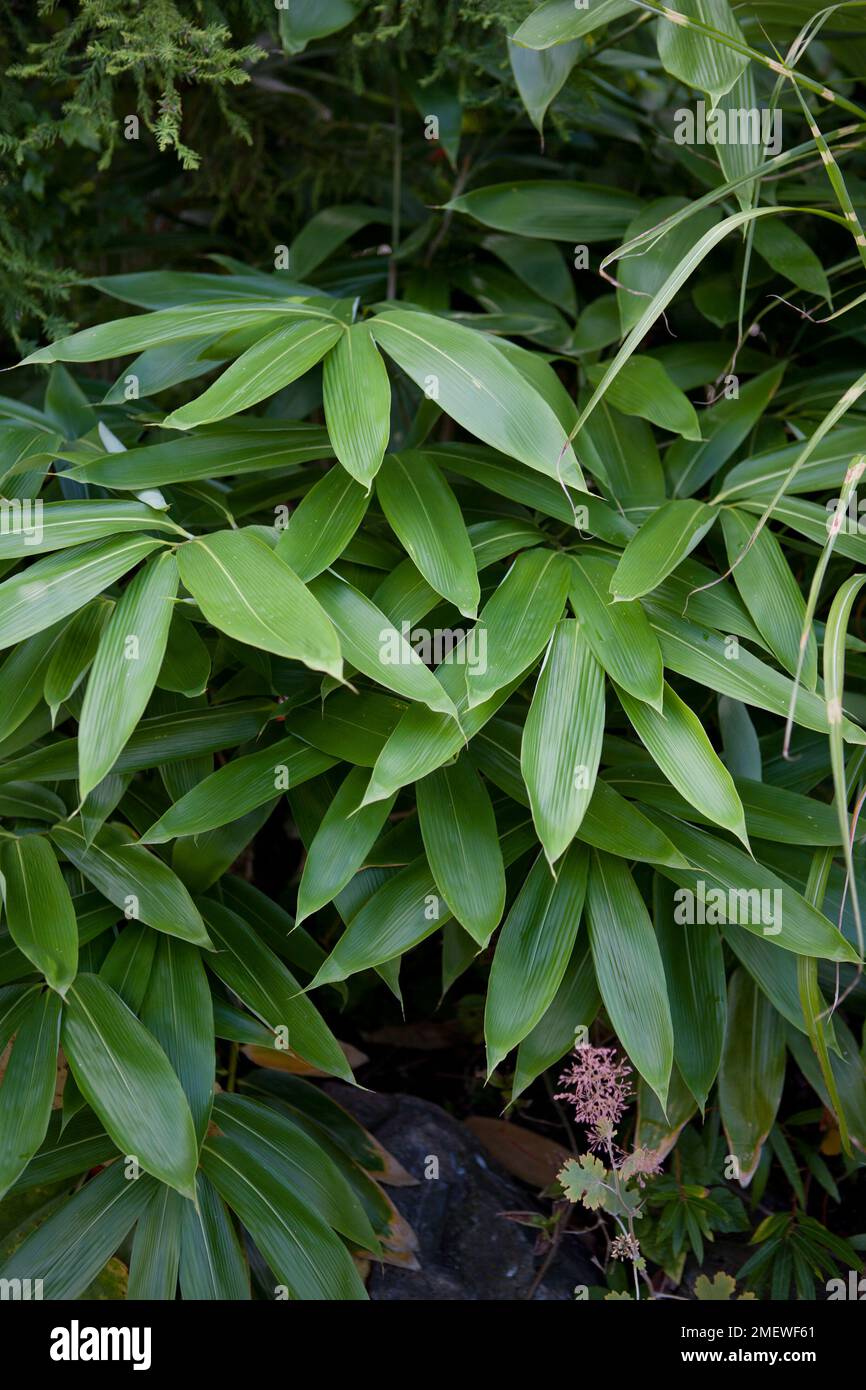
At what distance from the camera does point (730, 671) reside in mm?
912

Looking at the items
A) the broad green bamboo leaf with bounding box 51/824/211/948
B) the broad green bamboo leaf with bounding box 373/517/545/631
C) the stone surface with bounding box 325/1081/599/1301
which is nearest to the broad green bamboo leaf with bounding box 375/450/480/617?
the broad green bamboo leaf with bounding box 373/517/545/631

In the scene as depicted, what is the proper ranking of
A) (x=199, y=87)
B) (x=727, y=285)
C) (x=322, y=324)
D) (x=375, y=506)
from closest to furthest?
(x=322, y=324) → (x=375, y=506) → (x=727, y=285) → (x=199, y=87)

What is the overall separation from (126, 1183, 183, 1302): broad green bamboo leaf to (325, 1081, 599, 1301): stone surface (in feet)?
0.94

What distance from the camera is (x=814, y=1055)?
1.08 meters

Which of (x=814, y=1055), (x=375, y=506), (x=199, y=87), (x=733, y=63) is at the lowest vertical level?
(x=814, y=1055)

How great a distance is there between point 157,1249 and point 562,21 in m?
1.15

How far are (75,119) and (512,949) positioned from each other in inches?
39.4

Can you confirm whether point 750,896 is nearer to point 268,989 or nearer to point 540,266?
point 268,989

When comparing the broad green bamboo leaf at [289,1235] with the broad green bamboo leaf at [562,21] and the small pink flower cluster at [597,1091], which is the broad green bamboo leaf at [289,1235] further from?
the broad green bamboo leaf at [562,21]

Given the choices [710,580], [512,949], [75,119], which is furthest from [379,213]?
[512,949]

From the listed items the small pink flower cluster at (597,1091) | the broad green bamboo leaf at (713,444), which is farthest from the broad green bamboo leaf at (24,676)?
the broad green bamboo leaf at (713,444)
